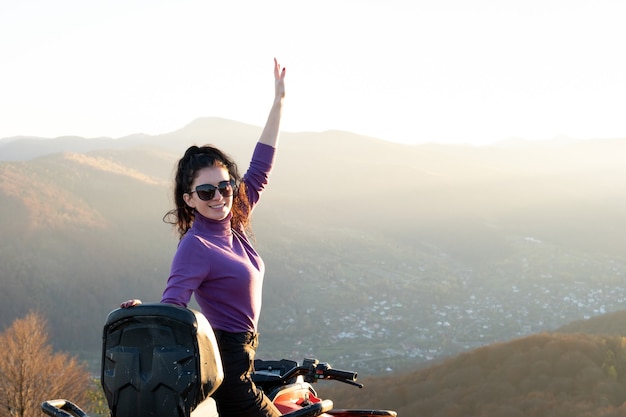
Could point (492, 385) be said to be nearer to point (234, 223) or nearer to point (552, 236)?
point (234, 223)

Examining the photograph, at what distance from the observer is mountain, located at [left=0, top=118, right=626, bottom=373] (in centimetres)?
10238

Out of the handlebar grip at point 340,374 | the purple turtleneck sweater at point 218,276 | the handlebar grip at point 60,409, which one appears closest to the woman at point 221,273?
the purple turtleneck sweater at point 218,276

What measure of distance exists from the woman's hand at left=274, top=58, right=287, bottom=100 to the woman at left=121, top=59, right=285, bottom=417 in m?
1.33

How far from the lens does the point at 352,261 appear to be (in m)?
137

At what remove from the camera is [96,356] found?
310 ft

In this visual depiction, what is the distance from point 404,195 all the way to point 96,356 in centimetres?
11667

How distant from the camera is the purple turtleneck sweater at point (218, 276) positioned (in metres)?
3.36

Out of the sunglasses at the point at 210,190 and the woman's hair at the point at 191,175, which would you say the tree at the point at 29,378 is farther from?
the sunglasses at the point at 210,190

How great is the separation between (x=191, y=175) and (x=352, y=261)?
134065 millimetres

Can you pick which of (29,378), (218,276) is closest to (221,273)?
(218,276)

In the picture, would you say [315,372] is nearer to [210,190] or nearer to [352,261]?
[210,190]

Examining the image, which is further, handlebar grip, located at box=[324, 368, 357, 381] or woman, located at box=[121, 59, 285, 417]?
handlebar grip, located at box=[324, 368, 357, 381]

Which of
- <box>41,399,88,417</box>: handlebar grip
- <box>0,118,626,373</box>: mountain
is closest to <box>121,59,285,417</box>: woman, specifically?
<box>41,399,88,417</box>: handlebar grip

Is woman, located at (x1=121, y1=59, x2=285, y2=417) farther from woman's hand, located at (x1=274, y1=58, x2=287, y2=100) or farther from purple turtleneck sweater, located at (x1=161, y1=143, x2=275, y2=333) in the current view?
woman's hand, located at (x1=274, y1=58, x2=287, y2=100)
